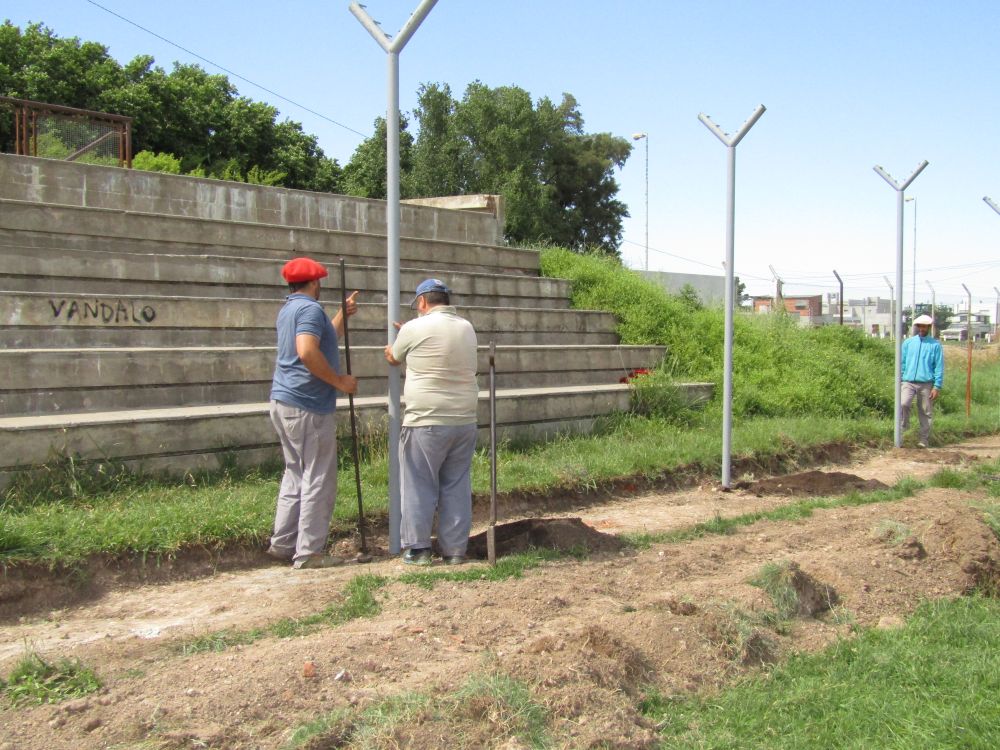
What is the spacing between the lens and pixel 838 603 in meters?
5.18

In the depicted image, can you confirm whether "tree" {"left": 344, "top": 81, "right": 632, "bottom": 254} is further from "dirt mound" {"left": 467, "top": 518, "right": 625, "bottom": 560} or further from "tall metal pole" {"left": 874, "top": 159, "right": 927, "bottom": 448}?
"dirt mound" {"left": 467, "top": 518, "right": 625, "bottom": 560}

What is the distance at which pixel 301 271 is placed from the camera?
5.82 metres

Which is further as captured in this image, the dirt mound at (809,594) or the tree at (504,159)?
the tree at (504,159)

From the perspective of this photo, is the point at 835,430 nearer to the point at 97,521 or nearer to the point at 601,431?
the point at 601,431

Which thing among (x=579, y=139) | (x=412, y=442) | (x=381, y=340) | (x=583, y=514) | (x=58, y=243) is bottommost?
(x=583, y=514)

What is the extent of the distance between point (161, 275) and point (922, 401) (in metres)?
9.60

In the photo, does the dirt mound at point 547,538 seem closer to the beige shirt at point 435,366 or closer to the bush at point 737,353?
the beige shirt at point 435,366

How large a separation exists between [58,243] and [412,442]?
5191 mm

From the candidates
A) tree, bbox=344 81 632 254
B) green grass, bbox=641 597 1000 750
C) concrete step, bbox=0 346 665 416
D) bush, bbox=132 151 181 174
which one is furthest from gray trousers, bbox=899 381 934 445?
tree, bbox=344 81 632 254

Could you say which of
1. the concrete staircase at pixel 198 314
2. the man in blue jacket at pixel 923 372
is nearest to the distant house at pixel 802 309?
the man in blue jacket at pixel 923 372

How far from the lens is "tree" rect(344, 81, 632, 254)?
33.9 meters

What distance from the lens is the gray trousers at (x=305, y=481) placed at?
5.71m

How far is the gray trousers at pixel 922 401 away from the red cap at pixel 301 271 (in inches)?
348

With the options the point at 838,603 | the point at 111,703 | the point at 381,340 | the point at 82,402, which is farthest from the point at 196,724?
the point at 381,340
